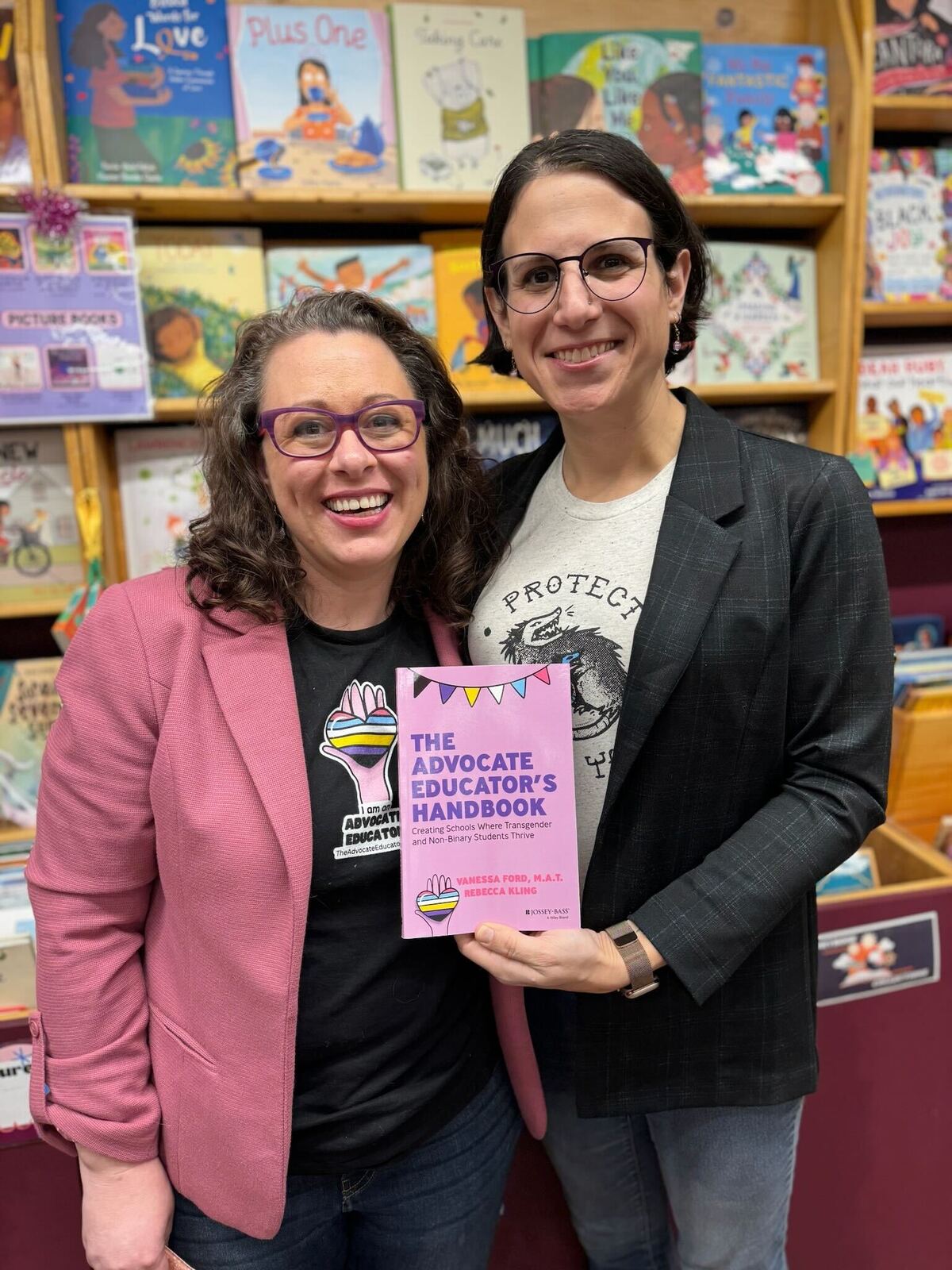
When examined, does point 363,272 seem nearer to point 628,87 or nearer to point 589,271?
point 628,87

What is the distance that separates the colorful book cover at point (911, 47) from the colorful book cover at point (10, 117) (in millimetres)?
1965

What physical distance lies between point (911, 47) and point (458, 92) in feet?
3.75

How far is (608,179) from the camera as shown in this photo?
1.02 m

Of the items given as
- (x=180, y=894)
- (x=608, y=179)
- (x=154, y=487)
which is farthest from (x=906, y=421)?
(x=180, y=894)

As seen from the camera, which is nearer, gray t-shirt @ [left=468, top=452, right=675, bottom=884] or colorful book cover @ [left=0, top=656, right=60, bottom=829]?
gray t-shirt @ [left=468, top=452, right=675, bottom=884]

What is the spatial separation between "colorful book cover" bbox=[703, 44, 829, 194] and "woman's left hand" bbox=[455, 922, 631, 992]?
1.86m

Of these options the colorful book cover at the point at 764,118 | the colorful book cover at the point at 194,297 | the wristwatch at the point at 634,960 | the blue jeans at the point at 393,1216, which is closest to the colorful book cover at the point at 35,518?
the colorful book cover at the point at 194,297

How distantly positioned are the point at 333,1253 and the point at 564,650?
800 millimetres

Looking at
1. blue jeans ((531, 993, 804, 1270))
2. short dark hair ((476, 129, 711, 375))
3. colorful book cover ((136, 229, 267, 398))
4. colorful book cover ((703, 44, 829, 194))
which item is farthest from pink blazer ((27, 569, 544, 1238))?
colorful book cover ((703, 44, 829, 194))

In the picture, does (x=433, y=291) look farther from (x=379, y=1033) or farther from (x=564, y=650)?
(x=379, y=1033)

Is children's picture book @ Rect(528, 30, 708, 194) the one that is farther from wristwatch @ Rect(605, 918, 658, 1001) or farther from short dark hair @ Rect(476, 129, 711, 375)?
wristwatch @ Rect(605, 918, 658, 1001)

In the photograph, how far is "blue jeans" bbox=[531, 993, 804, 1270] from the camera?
116 centimetres

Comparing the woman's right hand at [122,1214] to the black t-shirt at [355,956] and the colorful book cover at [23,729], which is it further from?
the colorful book cover at [23,729]

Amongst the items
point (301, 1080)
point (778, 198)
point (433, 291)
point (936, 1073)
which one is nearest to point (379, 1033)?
point (301, 1080)
